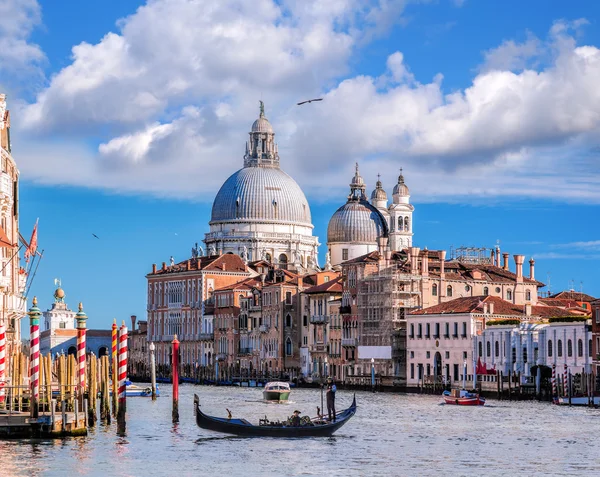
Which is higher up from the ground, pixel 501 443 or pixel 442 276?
pixel 442 276

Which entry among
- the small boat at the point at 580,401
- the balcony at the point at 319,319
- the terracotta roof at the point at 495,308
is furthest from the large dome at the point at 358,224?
the small boat at the point at 580,401

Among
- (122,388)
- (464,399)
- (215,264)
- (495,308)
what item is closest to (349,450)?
(122,388)

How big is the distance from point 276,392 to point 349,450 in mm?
30314

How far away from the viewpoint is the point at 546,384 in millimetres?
72188

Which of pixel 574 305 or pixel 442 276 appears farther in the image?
pixel 574 305

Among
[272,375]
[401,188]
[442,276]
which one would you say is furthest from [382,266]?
[401,188]

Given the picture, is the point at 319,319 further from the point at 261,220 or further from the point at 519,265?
the point at 261,220

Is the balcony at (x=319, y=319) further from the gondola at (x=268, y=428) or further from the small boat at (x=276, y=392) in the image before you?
the gondola at (x=268, y=428)

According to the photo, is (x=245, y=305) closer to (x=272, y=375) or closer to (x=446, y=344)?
(x=272, y=375)

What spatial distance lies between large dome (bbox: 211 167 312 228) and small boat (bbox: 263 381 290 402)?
211ft

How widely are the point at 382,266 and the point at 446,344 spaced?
1043 cm

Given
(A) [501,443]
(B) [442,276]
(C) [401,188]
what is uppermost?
(C) [401,188]

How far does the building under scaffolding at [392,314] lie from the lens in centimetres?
8906

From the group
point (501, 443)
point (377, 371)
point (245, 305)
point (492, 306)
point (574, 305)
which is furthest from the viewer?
point (245, 305)
